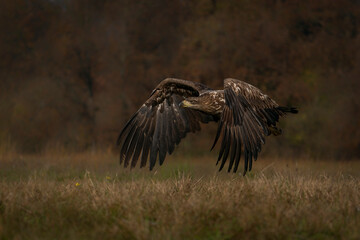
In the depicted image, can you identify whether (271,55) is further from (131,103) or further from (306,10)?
(131,103)

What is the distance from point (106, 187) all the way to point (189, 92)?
3.03m

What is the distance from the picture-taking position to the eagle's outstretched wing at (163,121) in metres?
7.64

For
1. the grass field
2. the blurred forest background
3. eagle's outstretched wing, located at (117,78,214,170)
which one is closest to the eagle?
eagle's outstretched wing, located at (117,78,214,170)


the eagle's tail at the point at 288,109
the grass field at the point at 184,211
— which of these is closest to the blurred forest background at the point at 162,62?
the eagle's tail at the point at 288,109

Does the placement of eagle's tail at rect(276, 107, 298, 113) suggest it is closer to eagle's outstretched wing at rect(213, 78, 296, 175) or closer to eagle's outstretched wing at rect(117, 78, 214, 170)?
eagle's outstretched wing at rect(213, 78, 296, 175)

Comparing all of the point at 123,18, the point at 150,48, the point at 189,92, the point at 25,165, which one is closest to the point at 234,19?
the point at 150,48

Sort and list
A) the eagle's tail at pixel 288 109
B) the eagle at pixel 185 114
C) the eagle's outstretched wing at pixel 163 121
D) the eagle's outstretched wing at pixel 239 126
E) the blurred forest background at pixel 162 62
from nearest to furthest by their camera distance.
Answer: the eagle's outstretched wing at pixel 239 126, the eagle at pixel 185 114, the eagle's tail at pixel 288 109, the eagle's outstretched wing at pixel 163 121, the blurred forest background at pixel 162 62

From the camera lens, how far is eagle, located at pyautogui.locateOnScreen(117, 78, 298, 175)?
20.1ft

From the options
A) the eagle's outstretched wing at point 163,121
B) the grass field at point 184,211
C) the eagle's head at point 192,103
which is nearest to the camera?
the grass field at point 184,211

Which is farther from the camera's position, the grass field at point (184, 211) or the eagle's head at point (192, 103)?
the eagle's head at point (192, 103)

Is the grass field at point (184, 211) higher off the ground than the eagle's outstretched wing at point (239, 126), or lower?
lower

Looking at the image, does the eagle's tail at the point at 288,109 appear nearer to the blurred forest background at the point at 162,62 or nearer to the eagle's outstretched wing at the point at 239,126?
the eagle's outstretched wing at the point at 239,126

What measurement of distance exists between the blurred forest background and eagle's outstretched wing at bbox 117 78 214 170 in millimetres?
4322

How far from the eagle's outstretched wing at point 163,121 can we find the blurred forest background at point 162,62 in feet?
14.2
